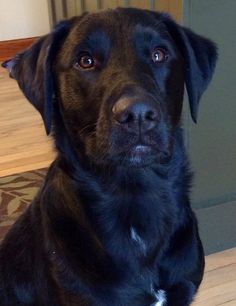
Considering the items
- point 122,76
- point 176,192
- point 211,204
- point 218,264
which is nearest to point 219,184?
point 211,204

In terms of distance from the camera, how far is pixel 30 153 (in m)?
2.94

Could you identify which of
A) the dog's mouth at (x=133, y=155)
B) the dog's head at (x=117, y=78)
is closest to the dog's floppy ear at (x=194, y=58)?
the dog's head at (x=117, y=78)

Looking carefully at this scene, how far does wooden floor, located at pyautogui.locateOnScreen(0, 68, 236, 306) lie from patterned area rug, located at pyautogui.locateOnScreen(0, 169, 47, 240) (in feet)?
0.30

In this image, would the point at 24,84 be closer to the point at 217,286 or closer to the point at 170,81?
the point at 170,81

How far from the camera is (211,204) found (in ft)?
6.59

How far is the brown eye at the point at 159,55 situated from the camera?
3.93ft

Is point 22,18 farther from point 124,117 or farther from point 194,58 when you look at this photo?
point 124,117

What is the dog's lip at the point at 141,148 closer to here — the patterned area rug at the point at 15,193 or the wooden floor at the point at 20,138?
the patterned area rug at the point at 15,193

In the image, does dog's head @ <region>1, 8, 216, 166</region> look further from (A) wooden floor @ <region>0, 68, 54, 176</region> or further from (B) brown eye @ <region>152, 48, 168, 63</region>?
(A) wooden floor @ <region>0, 68, 54, 176</region>

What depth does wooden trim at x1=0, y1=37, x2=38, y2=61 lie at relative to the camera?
4602 mm

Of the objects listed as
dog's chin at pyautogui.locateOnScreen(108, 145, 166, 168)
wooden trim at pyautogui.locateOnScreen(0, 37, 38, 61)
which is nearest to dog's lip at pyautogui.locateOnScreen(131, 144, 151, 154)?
dog's chin at pyautogui.locateOnScreen(108, 145, 166, 168)

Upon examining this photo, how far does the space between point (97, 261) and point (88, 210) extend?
0.12 metres

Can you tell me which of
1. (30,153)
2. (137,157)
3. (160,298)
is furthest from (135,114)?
(30,153)


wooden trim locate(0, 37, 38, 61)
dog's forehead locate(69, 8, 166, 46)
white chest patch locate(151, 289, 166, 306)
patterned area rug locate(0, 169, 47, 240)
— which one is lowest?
wooden trim locate(0, 37, 38, 61)
